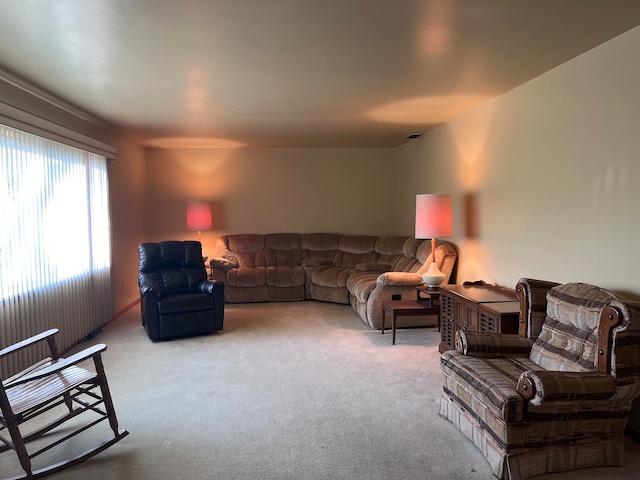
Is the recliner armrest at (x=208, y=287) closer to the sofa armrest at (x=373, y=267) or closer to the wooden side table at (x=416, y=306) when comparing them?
the wooden side table at (x=416, y=306)

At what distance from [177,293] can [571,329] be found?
379 centimetres

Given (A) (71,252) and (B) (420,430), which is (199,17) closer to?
(B) (420,430)

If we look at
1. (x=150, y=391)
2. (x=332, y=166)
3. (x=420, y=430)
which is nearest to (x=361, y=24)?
(x=420, y=430)

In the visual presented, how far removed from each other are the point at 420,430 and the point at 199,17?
257 centimetres

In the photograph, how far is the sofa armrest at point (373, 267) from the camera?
6.04 meters

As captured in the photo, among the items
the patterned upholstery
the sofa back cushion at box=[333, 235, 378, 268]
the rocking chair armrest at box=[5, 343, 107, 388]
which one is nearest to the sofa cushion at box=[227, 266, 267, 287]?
the sofa back cushion at box=[333, 235, 378, 268]

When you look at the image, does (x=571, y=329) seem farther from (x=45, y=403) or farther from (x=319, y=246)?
(x=319, y=246)

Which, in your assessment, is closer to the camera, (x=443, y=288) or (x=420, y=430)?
(x=420, y=430)

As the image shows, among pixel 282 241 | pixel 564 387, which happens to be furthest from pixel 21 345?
pixel 282 241

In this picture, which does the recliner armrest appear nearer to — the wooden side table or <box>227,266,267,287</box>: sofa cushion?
<box>227,266,267,287</box>: sofa cushion

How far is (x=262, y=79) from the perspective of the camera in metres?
3.38

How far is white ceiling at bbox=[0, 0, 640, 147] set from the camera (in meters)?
2.22

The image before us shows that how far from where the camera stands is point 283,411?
2.85 meters

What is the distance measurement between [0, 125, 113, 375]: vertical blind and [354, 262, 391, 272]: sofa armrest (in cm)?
316
